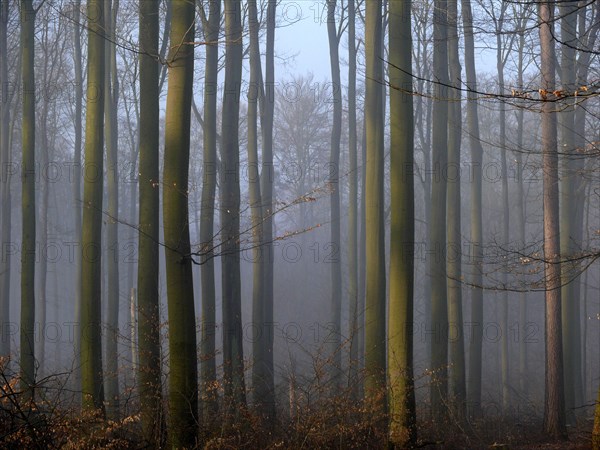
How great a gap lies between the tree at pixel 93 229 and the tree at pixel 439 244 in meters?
5.86

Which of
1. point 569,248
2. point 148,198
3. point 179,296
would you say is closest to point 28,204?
point 148,198

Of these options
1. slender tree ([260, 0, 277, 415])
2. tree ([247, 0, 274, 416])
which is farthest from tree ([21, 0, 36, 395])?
slender tree ([260, 0, 277, 415])

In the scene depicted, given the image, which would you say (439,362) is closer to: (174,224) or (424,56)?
(174,224)

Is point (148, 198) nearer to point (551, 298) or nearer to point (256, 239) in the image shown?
point (256, 239)

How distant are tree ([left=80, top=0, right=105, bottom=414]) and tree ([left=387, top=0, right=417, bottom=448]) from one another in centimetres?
417

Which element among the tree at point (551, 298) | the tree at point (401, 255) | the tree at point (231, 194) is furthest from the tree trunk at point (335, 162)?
the tree at point (401, 255)

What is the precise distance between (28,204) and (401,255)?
723cm

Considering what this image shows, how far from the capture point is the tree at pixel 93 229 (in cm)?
1111

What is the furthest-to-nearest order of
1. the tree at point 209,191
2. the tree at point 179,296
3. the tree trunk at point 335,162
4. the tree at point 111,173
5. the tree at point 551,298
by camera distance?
the tree trunk at point 335,162 < the tree at point 111,173 < the tree at point 209,191 < the tree at point 551,298 < the tree at point 179,296

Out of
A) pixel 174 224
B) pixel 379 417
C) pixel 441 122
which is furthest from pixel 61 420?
pixel 441 122

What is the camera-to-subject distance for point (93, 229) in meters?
11.8

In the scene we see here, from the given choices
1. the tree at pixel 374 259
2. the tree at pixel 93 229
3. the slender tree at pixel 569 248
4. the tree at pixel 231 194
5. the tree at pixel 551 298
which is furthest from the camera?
the slender tree at pixel 569 248

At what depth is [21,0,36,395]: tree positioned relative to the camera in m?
13.4

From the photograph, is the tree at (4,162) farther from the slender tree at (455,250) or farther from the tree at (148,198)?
the slender tree at (455,250)
